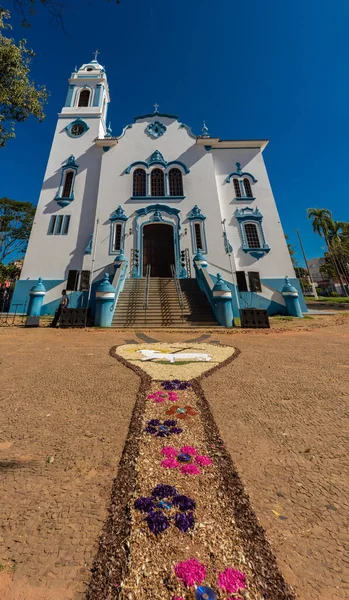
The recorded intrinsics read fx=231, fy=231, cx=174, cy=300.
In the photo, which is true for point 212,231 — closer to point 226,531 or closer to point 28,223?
point 226,531

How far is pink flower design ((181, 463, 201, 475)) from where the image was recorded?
1.71m

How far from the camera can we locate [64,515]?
137 cm

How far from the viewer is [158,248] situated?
16.6m

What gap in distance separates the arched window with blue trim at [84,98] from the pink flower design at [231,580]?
27784mm

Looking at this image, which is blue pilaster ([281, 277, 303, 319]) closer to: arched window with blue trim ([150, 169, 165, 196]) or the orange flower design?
arched window with blue trim ([150, 169, 165, 196])

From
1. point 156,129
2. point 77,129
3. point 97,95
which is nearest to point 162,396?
point 156,129

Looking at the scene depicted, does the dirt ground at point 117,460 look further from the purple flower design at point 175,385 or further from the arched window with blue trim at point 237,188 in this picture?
the arched window with blue trim at point 237,188

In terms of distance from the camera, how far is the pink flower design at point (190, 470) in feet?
5.61

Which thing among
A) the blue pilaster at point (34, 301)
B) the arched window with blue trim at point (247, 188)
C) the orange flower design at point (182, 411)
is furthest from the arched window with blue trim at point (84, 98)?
the orange flower design at point (182, 411)

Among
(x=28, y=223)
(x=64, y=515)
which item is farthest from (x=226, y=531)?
(x=28, y=223)

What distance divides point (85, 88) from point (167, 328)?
2409cm

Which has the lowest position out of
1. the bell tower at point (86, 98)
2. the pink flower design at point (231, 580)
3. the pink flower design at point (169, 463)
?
the pink flower design at point (231, 580)

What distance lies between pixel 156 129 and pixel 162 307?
1631cm

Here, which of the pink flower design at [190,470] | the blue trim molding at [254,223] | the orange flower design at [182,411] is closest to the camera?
the pink flower design at [190,470]
